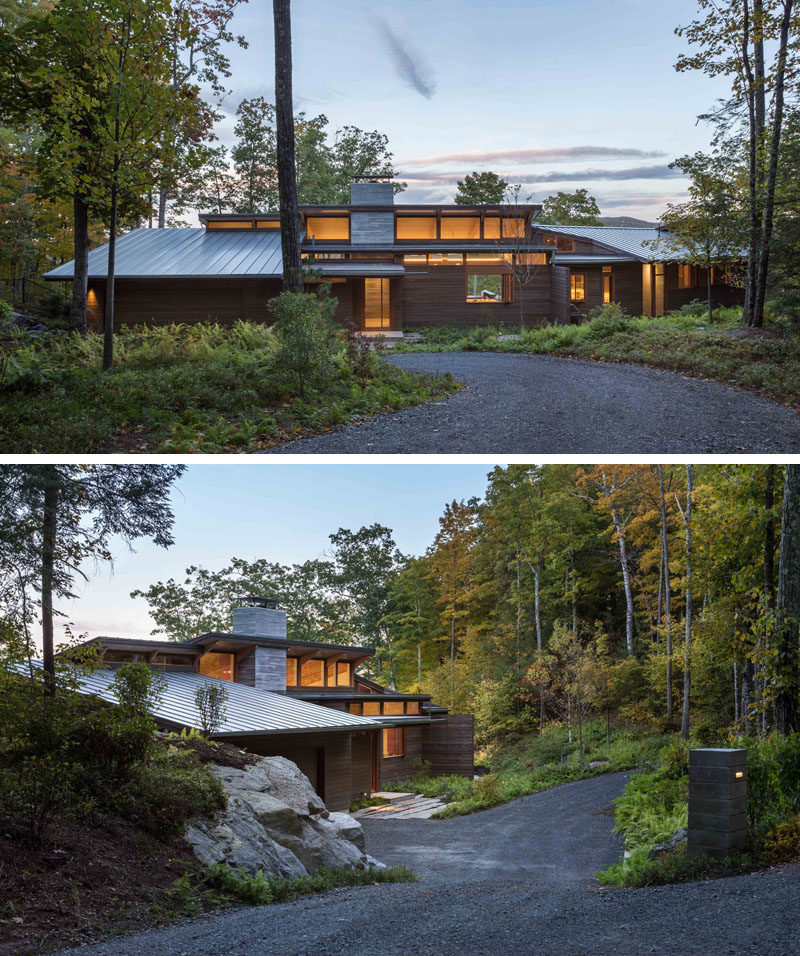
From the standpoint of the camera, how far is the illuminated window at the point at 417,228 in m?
26.7

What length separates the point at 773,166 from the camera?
46.4ft

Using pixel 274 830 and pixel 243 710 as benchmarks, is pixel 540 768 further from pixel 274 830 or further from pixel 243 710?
pixel 274 830

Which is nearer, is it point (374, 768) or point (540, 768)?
point (540, 768)

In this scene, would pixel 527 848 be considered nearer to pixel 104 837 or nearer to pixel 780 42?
pixel 104 837

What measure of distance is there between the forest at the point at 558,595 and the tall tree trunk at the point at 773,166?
3894 millimetres

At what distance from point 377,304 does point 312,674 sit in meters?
11.2

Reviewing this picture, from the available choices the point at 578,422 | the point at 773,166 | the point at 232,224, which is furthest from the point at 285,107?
the point at 232,224

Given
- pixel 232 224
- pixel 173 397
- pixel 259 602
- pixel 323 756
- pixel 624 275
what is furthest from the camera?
pixel 624 275

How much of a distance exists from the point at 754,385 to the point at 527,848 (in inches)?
297

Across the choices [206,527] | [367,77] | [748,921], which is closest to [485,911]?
[748,921]

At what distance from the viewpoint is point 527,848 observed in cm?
1073

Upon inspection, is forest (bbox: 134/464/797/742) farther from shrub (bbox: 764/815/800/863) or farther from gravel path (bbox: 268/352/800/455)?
shrub (bbox: 764/815/800/863)

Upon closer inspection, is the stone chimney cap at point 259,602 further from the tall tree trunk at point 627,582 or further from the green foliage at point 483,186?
the green foliage at point 483,186

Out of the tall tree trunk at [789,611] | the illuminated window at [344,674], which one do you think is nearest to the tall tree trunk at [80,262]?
the tall tree trunk at [789,611]
